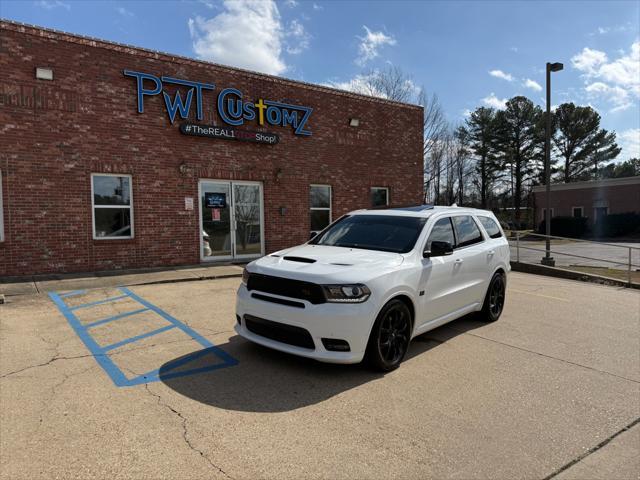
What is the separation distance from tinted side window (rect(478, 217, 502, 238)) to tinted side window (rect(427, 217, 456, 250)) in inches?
50.0

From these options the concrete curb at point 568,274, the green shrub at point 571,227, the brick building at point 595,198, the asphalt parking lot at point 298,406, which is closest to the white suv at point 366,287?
the asphalt parking lot at point 298,406

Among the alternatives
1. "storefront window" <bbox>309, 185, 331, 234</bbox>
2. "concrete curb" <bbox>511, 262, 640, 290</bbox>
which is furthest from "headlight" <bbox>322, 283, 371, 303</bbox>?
"concrete curb" <bbox>511, 262, 640, 290</bbox>

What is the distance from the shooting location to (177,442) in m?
3.07

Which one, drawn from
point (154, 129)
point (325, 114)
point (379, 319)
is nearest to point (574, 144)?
point (325, 114)

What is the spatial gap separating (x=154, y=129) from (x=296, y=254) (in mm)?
7730

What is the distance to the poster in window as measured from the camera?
12.1 meters

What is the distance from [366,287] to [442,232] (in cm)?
198

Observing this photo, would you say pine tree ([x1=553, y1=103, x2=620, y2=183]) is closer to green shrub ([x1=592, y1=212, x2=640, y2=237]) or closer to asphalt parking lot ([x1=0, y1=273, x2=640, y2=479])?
green shrub ([x1=592, y1=212, x2=640, y2=237])

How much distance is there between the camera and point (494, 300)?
6.82 m

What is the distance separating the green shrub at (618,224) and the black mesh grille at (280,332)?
136ft

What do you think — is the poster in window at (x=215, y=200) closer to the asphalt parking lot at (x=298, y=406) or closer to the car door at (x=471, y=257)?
the asphalt parking lot at (x=298, y=406)

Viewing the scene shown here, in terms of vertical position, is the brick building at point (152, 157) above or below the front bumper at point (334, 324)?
above

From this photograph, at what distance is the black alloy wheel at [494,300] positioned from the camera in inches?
261

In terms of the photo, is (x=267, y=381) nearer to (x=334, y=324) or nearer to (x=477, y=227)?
(x=334, y=324)
